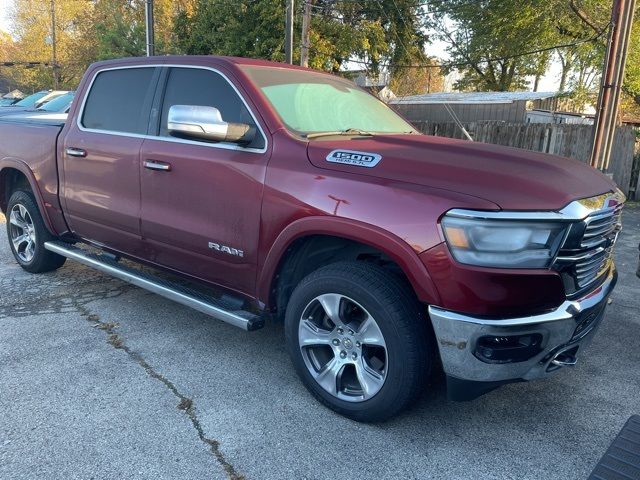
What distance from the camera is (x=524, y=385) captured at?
351 cm

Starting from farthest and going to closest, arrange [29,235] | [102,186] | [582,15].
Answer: [582,15]
[29,235]
[102,186]

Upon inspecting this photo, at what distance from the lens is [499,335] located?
2.48 meters

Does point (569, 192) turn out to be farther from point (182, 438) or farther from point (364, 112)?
point (182, 438)

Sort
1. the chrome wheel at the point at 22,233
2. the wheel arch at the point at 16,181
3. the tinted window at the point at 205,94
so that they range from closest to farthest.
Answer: the tinted window at the point at 205,94, the wheel arch at the point at 16,181, the chrome wheel at the point at 22,233

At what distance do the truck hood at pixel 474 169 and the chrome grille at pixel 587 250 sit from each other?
14 cm

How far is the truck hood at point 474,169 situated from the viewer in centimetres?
254

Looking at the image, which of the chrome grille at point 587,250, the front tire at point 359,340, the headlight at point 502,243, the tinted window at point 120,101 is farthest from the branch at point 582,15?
the front tire at point 359,340

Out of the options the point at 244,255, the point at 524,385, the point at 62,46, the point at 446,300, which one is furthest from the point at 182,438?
the point at 62,46

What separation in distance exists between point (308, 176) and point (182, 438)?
1.55 meters

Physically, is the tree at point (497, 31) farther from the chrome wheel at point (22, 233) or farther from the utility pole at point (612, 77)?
the chrome wheel at point (22, 233)

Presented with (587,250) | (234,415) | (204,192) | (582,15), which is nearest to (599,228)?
(587,250)

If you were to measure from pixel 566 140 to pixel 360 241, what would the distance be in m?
11.5

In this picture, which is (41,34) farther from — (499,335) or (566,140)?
(499,335)

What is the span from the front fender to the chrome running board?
252 mm
